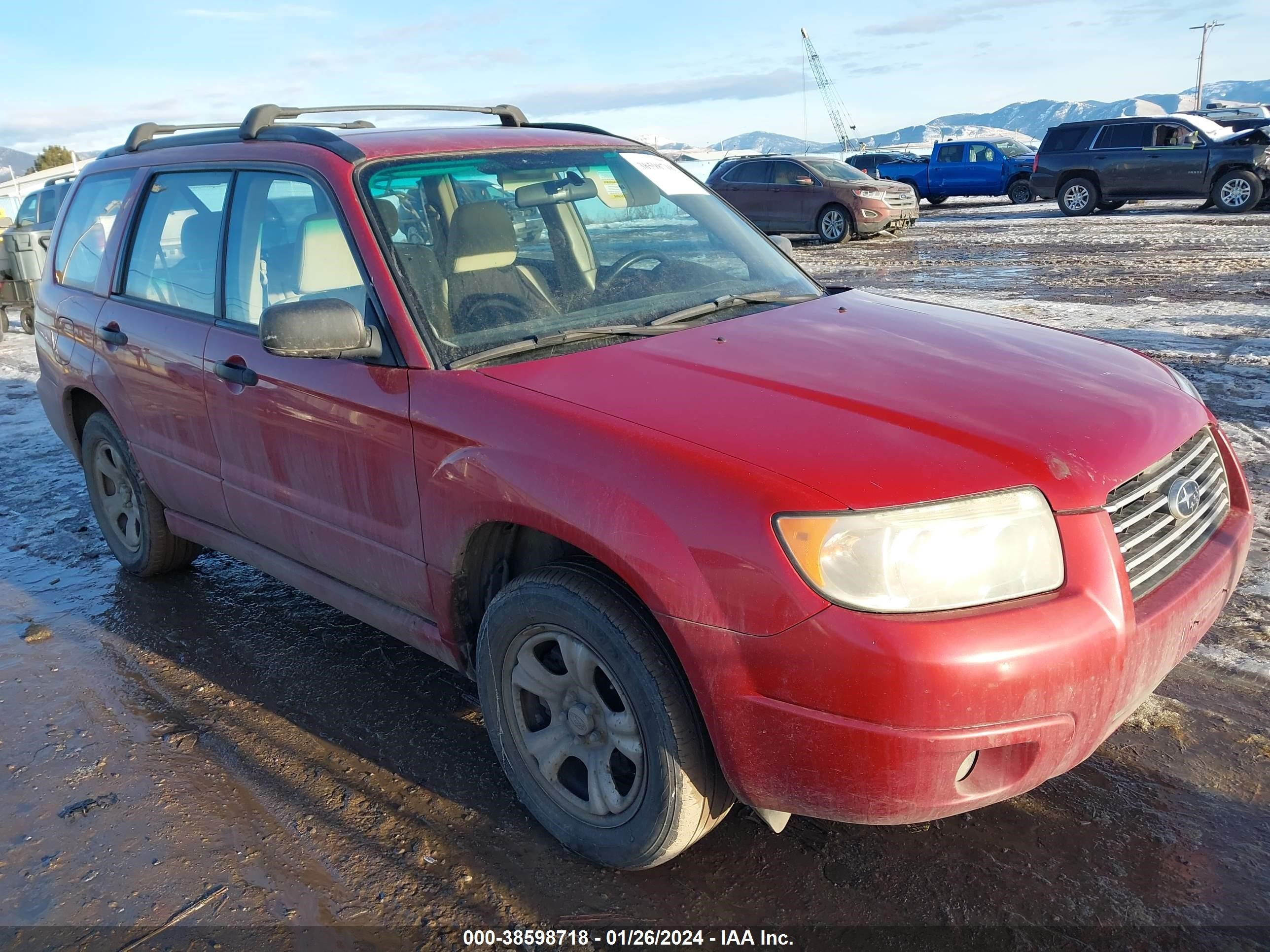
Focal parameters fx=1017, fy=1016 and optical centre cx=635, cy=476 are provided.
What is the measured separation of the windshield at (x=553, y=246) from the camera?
299 centimetres

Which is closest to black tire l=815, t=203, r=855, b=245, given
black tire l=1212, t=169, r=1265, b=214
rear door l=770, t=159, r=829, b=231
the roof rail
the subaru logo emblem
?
rear door l=770, t=159, r=829, b=231

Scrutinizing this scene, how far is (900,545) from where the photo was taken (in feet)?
6.84

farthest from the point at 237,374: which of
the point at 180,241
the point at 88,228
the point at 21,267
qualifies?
the point at 21,267

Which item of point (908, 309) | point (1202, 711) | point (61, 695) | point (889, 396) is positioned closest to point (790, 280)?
point (908, 309)

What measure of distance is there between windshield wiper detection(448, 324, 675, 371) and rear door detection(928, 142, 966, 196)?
2520 cm

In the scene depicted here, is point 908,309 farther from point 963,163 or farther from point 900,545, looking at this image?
point 963,163

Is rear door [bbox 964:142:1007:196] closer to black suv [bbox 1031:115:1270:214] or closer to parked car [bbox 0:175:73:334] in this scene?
black suv [bbox 1031:115:1270:214]

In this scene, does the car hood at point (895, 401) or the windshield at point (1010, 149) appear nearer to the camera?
the car hood at point (895, 401)

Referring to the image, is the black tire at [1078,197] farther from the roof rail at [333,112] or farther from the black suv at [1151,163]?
the roof rail at [333,112]

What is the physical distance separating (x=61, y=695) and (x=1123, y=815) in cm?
355

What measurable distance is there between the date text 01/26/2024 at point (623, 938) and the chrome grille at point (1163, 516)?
118cm

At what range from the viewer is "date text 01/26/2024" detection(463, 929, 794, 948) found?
2.37 metres

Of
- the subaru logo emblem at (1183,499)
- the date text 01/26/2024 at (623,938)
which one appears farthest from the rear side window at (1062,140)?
the date text 01/26/2024 at (623,938)

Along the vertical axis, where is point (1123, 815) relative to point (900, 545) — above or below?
below
